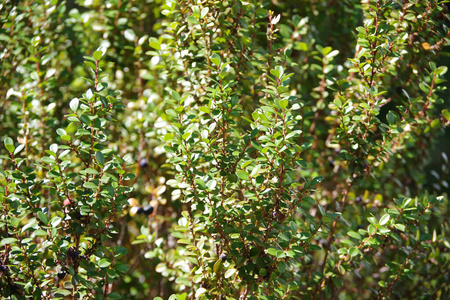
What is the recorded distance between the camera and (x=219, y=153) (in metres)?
1.40

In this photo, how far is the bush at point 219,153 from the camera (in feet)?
4.28

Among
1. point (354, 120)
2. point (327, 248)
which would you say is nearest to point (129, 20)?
point (354, 120)

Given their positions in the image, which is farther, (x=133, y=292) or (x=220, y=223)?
A: (x=133, y=292)

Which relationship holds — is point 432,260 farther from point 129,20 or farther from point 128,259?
point 129,20

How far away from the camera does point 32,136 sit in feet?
6.15

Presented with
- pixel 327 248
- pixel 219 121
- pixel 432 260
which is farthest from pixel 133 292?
pixel 432 260

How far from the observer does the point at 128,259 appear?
2.34 meters

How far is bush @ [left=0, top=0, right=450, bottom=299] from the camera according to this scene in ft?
4.28

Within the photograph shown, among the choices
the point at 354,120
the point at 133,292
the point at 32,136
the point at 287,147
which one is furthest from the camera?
the point at 133,292

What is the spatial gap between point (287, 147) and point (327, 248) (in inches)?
28.1

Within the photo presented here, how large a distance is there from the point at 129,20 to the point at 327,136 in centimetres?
131

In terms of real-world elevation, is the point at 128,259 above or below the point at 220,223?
below

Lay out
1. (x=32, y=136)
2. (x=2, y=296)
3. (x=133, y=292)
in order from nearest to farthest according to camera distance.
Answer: (x=2, y=296), (x=32, y=136), (x=133, y=292)

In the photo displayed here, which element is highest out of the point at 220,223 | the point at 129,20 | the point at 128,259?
the point at 129,20
